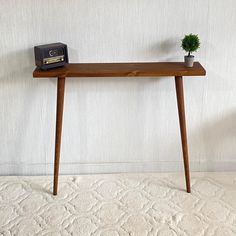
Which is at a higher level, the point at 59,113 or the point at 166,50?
the point at 166,50

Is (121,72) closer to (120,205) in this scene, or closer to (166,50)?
(166,50)

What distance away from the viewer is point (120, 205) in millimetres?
1769

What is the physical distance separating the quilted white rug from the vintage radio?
0.64 meters

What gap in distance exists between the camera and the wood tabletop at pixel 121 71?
166cm

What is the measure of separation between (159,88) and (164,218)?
65cm

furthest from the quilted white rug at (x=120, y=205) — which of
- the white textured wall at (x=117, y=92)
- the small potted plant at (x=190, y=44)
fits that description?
the small potted plant at (x=190, y=44)

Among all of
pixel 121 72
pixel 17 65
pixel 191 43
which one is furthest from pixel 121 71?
pixel 17 65

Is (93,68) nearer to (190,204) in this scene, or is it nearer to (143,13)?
(143,13)

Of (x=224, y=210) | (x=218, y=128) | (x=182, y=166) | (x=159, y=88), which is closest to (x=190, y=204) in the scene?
(x=224, y=210)

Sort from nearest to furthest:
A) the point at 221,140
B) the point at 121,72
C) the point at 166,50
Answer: the point at 121,72 < the point at 166,50 < the point at 221,140

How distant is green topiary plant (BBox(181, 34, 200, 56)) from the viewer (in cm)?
169

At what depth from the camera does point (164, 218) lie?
1671mm

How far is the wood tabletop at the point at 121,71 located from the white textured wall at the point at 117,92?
0.10 meters

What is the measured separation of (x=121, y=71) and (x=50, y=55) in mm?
330
